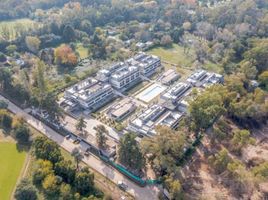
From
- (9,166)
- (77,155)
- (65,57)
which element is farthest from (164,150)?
(65,57)

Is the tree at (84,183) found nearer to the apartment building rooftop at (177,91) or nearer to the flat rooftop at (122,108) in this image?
the flat rooftop at (122,108)

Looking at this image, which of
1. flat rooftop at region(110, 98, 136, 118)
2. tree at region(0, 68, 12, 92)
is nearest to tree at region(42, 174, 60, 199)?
flat rooftop at region(110, 98, 136, 118)

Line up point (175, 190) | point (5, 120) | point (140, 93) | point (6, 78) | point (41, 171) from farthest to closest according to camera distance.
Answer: point (140, 93) < point (6, 78) < point (5, 120) < point (41, 171) < point (175, 190)

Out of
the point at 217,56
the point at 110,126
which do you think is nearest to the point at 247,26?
the point at 217,56

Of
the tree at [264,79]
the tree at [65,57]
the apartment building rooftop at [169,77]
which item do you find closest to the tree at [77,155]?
the apartment building rooftop at [169,77]

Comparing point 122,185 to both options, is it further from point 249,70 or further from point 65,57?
point 65,57

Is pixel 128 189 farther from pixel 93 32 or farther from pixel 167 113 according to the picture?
pixel 93 32

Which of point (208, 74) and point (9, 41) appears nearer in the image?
point (208, 74)
